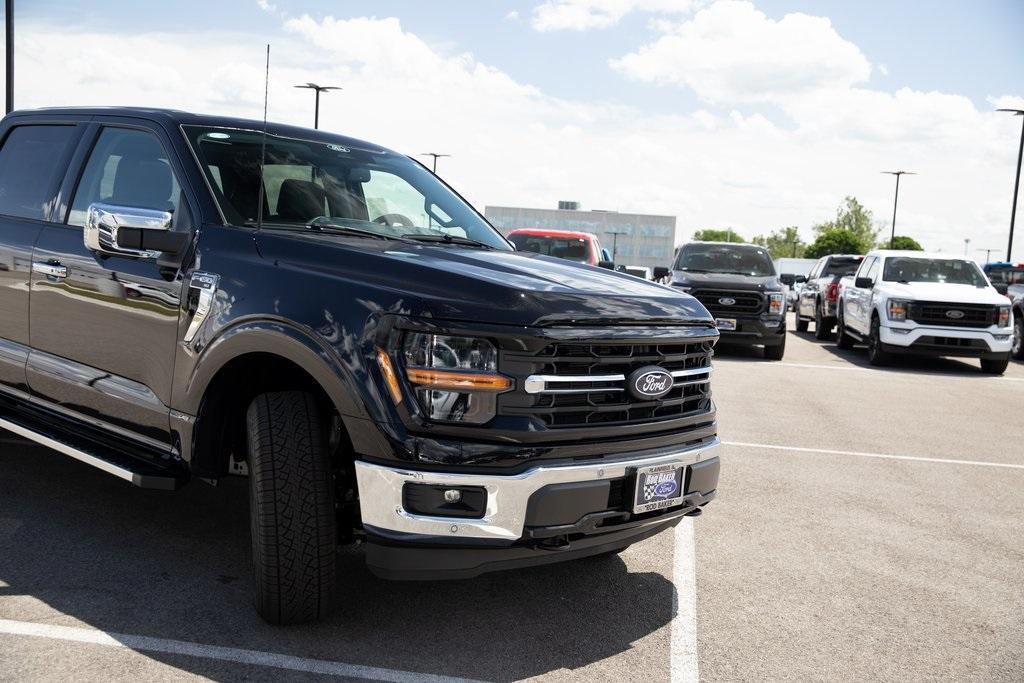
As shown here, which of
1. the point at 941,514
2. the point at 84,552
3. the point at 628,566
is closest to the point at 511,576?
the point at 628,566

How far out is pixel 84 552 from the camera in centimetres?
443

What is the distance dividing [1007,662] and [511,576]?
1959 mm

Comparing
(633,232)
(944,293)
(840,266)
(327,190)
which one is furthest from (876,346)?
(633,232)

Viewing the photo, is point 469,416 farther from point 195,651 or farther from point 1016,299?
point 1016,299

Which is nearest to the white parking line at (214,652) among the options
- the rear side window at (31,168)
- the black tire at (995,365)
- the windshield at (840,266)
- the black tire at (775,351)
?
the rear side window at (31,168)

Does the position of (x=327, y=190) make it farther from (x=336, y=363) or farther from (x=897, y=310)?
(x=897, y=310)

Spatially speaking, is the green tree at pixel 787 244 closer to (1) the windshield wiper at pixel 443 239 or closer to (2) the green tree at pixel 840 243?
(2) the green tree at pixel 840 243

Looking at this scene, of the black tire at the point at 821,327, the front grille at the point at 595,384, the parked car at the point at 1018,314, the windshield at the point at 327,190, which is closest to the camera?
the front grille at the point at 595,384

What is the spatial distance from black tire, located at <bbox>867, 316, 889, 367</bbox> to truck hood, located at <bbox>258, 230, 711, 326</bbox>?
11206 millimetres

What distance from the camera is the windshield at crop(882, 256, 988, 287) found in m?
15.0

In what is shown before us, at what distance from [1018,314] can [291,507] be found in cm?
1615

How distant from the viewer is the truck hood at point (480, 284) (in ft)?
11.1

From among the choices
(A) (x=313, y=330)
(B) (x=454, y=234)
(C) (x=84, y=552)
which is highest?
(B) (x=454, y=234)

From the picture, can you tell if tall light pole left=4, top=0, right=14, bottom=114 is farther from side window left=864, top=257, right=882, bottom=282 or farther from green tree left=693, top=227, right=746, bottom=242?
green tree left=693, top=227, right=746, bottom=242
